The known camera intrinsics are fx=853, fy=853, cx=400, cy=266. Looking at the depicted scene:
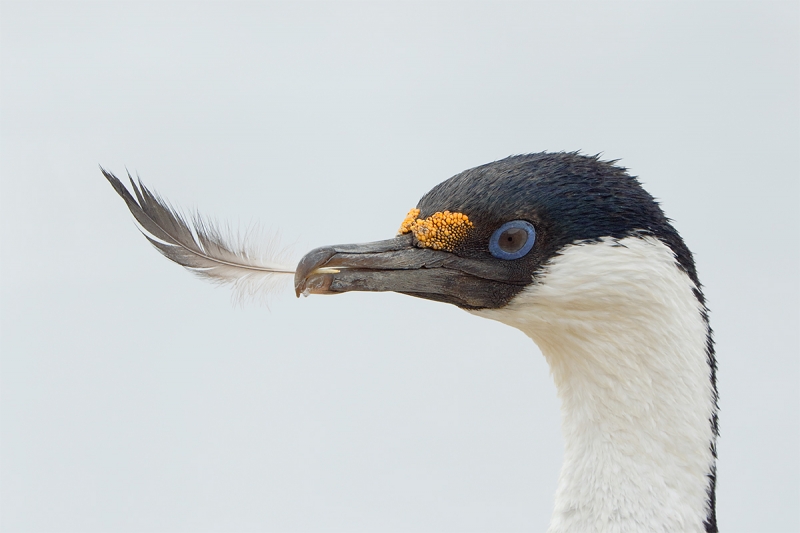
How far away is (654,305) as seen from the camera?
254cm

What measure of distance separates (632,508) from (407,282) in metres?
0.98

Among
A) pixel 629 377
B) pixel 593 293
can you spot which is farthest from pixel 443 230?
pixel 629 377

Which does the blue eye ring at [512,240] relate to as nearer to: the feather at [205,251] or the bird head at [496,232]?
the bird head at [496,232]

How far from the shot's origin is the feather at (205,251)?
3.17 meters

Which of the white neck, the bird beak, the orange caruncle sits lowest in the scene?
the white neck

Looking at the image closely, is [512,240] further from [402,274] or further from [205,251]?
[205,251]

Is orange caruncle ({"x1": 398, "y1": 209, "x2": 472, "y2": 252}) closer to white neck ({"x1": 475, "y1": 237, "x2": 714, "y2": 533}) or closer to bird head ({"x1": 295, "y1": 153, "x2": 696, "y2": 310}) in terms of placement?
bird head ({"x1": 295, "y1": 153, "x2": 696, "y2": 310})

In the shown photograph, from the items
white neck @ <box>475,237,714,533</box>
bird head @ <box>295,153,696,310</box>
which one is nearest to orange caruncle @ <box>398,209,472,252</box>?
bird head @ <box>295,153,696,310</box>

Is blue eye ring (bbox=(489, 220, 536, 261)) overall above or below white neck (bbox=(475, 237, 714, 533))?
above

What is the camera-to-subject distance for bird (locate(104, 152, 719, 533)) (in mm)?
2545

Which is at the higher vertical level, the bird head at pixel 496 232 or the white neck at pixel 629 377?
the bird head at pixel 496 232

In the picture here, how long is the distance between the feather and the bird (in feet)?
1.80

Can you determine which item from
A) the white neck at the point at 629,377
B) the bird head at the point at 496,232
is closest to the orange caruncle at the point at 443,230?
the bird head at the point at 496,232

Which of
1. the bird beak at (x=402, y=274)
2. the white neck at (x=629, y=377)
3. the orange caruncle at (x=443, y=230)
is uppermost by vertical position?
the orange caruncle at (x=443, y=230)
